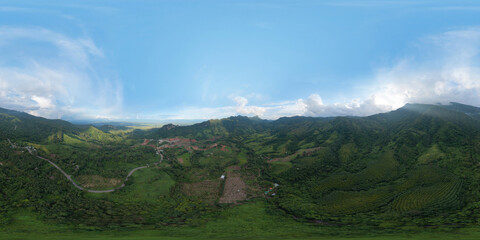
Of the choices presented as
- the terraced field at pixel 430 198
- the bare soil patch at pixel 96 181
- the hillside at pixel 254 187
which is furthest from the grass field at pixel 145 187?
the terraced field at pixel 430 198

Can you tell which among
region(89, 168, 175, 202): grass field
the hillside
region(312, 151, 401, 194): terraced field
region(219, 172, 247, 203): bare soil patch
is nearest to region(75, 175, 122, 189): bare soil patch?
the hillside

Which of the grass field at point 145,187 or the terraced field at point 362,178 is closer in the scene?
the grass field at point 145,187

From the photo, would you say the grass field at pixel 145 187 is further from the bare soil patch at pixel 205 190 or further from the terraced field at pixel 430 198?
the terraced field at pixel 430 198

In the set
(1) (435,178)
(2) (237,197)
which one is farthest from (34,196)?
(1) (435,178)

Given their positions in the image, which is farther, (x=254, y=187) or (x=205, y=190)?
(x=254, y=187)

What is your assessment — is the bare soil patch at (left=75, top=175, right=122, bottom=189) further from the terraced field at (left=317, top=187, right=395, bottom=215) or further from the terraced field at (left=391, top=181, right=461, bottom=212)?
the terraced field at (left=391, top=181, right=461, bottom=212)

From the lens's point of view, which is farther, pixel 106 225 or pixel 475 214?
pixel 475 214

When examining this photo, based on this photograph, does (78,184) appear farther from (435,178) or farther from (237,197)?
(435,178)

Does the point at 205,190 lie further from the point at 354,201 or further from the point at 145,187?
the point at 354,201

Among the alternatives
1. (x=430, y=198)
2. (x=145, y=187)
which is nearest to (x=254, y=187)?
(x=145, y=187)
